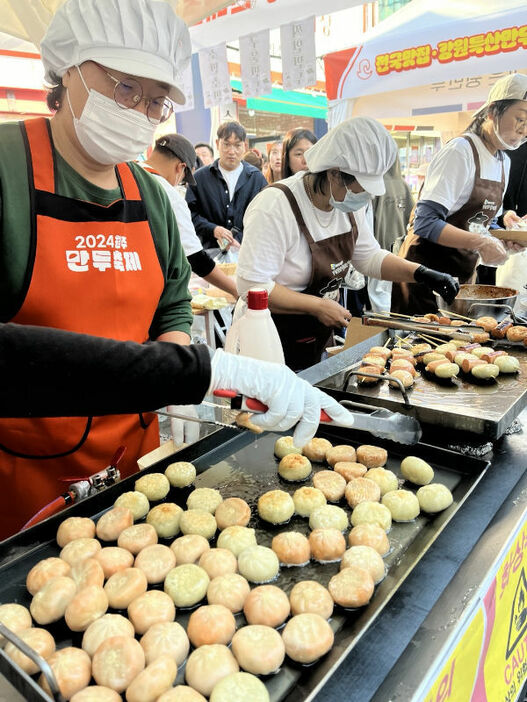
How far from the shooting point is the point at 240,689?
37.8 inches

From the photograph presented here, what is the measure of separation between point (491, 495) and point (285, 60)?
15.1 ft

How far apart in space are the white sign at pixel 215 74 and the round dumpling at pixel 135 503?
16.0 feet

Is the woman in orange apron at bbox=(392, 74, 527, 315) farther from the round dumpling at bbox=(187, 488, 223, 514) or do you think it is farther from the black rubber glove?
the round dumpling at bbox=(187, 488, 223, 514)

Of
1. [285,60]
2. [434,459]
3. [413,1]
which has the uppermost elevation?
[413,1]

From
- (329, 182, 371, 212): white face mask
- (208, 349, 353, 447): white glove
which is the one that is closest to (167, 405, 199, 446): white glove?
(208, 349, 353, 447): white glove

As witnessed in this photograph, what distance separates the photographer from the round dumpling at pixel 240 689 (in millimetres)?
946

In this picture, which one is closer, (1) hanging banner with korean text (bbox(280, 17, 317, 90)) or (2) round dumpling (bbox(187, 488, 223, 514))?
(2) round dumpling (bbox(187, 488, 223, 514))

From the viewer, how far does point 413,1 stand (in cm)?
477

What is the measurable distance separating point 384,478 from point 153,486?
73 centimetres

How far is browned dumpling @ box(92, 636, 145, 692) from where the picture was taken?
3.30 feet

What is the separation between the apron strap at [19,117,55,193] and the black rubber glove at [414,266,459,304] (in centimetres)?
215

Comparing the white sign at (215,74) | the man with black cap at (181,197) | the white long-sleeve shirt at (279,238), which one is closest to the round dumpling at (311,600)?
the white long-sleeve shirt at (279,238)

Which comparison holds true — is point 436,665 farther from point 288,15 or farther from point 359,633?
point 288,15

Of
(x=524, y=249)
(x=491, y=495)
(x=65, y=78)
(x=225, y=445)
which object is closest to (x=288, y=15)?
(x=524, y=249)
